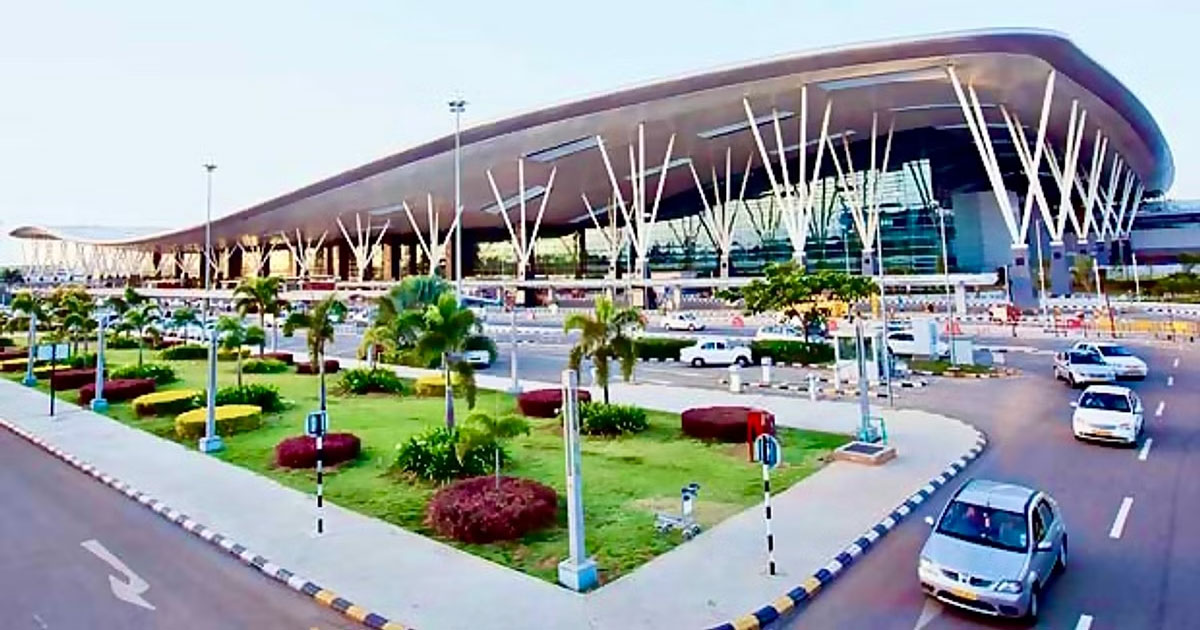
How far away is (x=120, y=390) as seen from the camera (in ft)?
86.0

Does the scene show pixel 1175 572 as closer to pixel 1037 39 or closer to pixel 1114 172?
pixel 1037 39

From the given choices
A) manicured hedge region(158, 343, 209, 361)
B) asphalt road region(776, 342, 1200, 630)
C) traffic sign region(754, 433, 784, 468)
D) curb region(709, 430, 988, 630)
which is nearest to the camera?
curb region(709, 430, 988, 630)

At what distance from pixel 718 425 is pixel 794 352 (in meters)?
15.6

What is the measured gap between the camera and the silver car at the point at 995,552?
8.16m

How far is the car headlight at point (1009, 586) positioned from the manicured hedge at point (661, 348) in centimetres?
2782

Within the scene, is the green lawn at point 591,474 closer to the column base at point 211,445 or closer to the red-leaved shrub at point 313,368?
the column base at point 211,445

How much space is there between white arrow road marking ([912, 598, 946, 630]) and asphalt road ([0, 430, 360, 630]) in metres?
6.47

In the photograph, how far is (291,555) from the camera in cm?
1070

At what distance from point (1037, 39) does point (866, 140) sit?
90.5 ft

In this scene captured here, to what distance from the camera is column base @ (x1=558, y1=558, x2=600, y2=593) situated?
9.25 meters

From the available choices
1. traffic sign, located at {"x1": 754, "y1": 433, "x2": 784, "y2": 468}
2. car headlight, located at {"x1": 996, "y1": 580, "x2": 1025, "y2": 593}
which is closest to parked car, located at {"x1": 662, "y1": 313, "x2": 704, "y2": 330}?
traffic sign, located at {"x1": 754, "y1": 433, "x2": 784, "y2": 468}

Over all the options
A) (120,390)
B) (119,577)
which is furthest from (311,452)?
(120,390)

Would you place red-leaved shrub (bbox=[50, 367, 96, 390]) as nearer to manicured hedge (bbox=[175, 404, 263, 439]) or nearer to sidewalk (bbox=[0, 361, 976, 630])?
manicured hedge (bbox=[175, 404, 263, 439])

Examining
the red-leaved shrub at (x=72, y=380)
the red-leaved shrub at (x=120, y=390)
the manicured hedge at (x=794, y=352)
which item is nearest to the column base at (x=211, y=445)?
the red-leaved shrub at (x=120, y=390)
